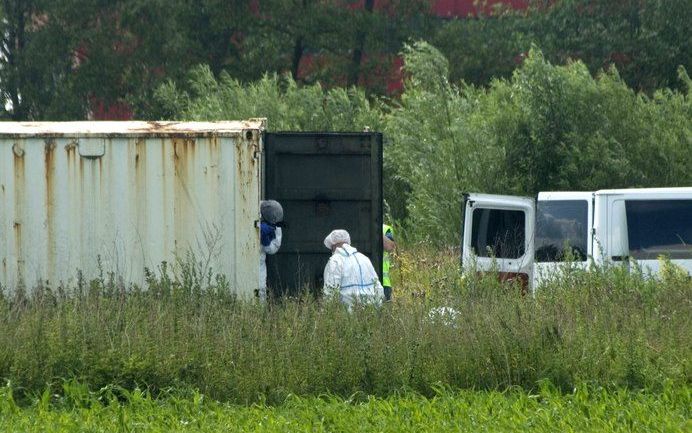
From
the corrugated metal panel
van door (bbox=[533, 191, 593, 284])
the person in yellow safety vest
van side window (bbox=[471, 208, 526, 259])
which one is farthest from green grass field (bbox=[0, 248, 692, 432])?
van side window (bbox=[471, 208, 526, 259])

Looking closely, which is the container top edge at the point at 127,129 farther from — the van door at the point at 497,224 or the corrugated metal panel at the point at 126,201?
the van door at the point at 497,224

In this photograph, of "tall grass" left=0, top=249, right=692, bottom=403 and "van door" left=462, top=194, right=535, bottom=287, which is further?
"van door" left=462, top=194, right=535, bottom=287

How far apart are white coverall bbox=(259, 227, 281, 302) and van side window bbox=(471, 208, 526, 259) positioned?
156 inches

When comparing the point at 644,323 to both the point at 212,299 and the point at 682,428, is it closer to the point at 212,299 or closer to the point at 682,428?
Result: the point at 682,428

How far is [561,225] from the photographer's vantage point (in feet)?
53.8

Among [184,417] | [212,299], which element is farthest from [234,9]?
[184,417]

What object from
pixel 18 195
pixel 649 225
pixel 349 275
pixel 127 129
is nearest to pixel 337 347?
pixel 349 275

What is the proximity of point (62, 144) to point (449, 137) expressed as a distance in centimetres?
1443

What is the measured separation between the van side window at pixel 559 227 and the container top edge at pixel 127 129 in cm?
443

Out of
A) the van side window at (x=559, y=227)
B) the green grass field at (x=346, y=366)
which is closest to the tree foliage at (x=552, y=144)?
the van side window at (x=559, y=227)

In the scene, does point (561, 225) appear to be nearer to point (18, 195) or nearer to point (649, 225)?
point (649, 225)

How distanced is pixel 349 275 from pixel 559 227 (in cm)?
498

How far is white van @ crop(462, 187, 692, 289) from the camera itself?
15.6 metres

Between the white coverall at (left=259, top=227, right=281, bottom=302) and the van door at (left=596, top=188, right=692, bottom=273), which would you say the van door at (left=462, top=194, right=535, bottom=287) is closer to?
the van door at (left=596, top=188, right=692, bottom=273)
